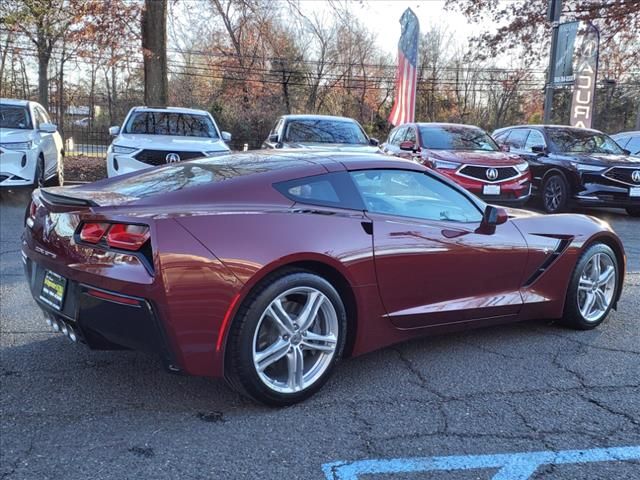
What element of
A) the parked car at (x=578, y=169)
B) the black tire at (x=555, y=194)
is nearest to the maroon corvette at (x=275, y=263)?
the parked car at (x=578, y=169)

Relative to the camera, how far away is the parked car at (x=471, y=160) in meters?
9.80

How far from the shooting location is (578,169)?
1066cm

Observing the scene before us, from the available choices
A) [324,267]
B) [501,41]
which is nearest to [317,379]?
[324,267]

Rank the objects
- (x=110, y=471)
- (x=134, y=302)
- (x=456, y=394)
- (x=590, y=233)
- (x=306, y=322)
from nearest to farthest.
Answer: (x=110, y=471) → (x=134, y=302) → (x=306, y=322) → (x=456, y=394) → (x=590, y=233)

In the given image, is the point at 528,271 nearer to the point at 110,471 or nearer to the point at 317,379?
the point at 317,379

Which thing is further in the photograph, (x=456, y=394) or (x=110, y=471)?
(x=456, y=394)

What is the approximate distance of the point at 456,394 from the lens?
3.43 m

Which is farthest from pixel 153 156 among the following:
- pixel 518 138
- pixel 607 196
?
pixel 607 196

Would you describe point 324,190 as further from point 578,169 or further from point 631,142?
point 631,142

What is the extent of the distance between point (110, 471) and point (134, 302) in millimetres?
725

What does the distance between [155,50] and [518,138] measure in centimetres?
866

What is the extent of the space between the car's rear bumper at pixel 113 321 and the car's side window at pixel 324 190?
0.99 metres

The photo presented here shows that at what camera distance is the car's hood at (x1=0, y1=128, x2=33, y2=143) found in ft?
31.2

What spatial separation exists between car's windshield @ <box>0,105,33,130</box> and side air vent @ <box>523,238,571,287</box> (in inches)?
360
